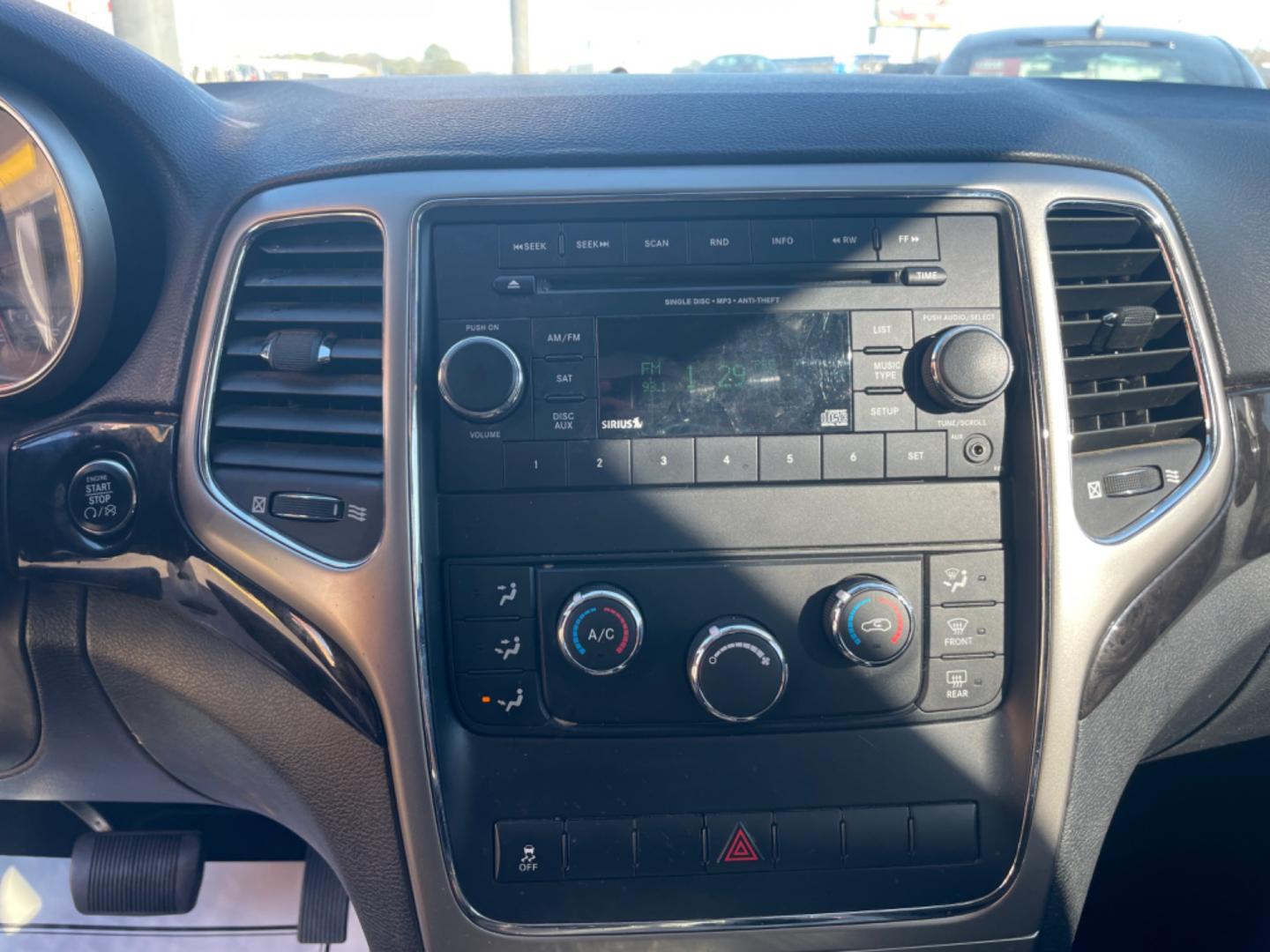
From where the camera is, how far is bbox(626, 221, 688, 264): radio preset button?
1.13 m

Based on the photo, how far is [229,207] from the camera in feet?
3.89

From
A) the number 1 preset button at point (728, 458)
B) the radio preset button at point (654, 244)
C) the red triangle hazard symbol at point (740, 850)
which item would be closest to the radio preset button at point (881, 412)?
the number 1 preset button at point (728, 458)

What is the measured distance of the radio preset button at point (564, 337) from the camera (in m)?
1.12

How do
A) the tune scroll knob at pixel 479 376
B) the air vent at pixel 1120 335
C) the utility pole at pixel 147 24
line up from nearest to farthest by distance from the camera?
the tune scroll knob at pixel 479 376
the air vent at pixel 1120 335
the utility pole at pixel 147 24

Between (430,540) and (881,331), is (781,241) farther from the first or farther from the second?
(430,540)

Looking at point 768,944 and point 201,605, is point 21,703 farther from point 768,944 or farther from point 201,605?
point 768,944


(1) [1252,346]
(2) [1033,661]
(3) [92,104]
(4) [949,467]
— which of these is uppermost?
→ (3) [92,104]

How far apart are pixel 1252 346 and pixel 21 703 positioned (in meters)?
1.69

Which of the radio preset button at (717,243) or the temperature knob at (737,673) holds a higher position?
the radio preset button at (717,243)

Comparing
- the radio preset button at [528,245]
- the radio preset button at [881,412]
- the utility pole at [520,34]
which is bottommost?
the radio preset button at [881,412]

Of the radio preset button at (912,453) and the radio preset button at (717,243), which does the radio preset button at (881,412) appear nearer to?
the radio preset button at (912,453)

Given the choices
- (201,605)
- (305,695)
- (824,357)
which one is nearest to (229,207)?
(201,605)

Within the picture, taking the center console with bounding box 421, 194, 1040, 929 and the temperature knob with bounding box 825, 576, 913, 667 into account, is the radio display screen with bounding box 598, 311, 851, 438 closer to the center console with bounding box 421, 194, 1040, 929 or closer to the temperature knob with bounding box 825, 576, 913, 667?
the center console with bounding box 421, 194, 1040, 929

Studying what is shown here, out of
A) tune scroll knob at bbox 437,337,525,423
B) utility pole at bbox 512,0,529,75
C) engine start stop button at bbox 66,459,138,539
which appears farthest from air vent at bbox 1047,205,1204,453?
utility pole at bbox 512,0,529,75
